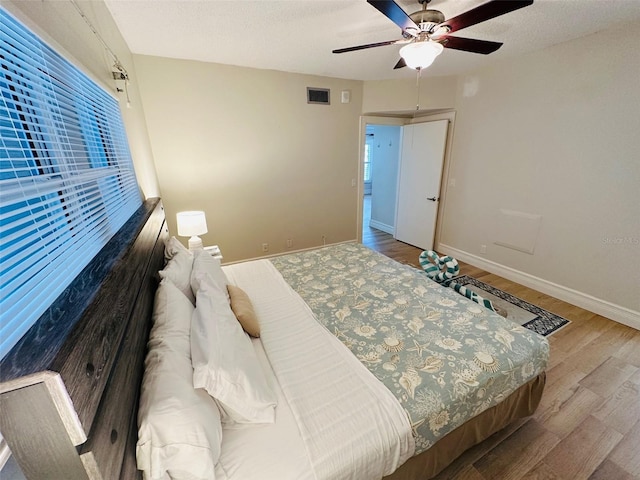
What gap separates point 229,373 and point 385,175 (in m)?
4.76

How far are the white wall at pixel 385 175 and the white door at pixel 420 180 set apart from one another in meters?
0.32

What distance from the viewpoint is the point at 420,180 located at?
4.04 meters

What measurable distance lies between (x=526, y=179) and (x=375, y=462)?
321 centimetres

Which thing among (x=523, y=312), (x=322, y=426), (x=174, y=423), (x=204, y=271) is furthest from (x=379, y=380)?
(x=523, y=312)

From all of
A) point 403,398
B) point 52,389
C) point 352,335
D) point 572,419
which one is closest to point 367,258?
point 352,335

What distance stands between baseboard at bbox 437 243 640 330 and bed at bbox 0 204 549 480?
176 cm

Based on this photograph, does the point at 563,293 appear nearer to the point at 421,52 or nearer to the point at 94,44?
the point at 421,52

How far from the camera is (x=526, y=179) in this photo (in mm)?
2857

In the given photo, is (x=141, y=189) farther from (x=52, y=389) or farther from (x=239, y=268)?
(x=52, y=389)

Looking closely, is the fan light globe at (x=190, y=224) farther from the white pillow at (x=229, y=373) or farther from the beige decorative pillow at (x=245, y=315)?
the white pillow at (x=229, y=373)

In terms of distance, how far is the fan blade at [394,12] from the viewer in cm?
130

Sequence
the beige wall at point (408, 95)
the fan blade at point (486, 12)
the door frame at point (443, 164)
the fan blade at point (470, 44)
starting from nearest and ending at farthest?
the fan blade at point (486, 12) → the fan blade at point (470, 44) → the beige wall at point (408, 95) → the door frame at point (443, 164)

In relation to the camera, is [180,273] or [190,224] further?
[190,224]

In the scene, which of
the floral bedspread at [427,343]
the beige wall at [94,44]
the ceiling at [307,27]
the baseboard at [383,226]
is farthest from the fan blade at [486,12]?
the baseboard at [383,226]
